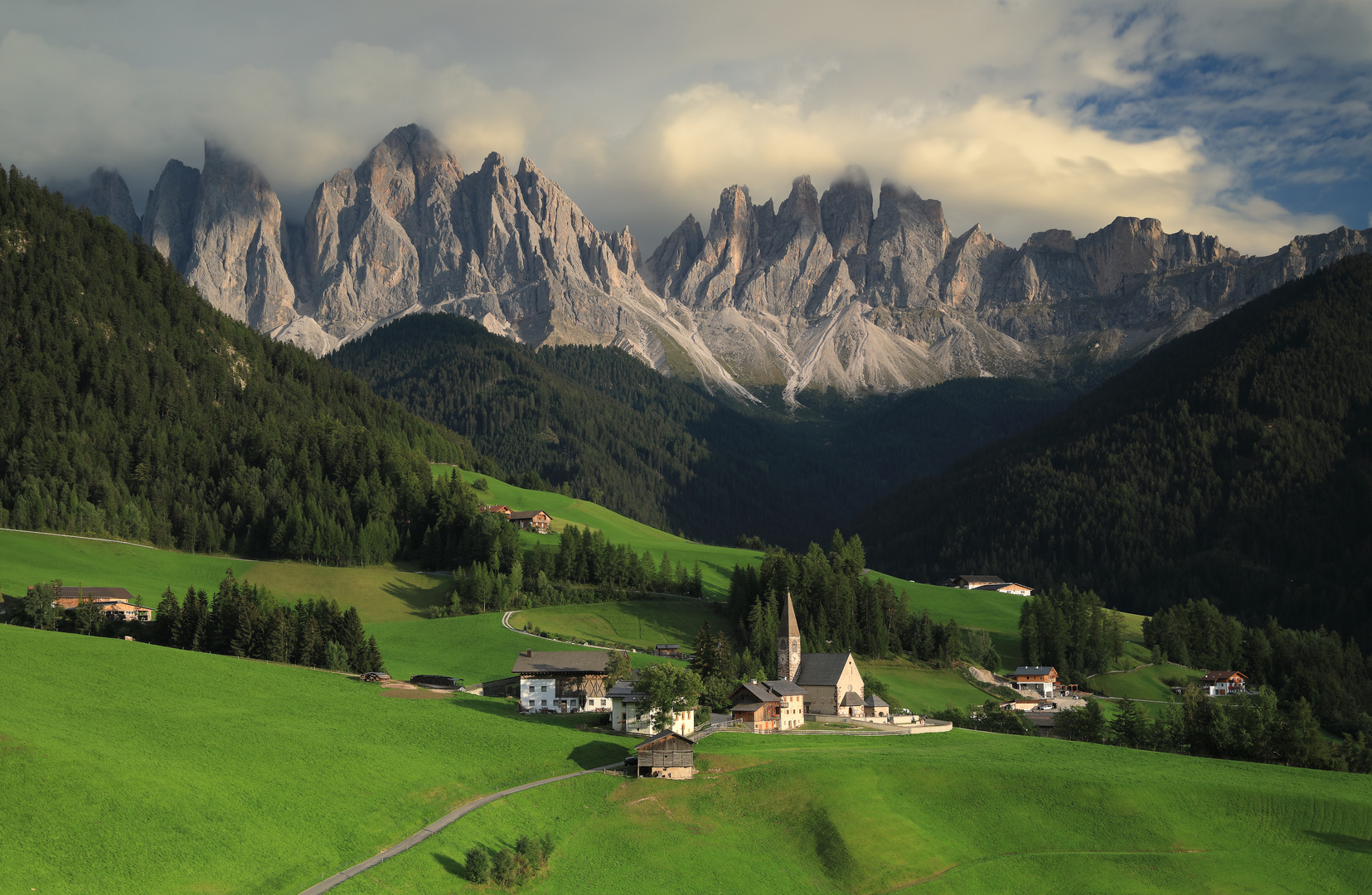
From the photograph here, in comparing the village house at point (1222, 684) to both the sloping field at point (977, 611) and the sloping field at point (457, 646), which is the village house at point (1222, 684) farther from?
the sloping field at point (457, 646)

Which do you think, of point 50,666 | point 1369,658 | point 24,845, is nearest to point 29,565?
point 50,666

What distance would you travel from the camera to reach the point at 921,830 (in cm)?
6975

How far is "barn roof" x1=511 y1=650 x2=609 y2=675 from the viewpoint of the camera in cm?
10438

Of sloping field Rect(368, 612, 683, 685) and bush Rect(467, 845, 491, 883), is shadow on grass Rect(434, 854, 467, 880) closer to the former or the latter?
bush Rect(467, 845, 491, 883)

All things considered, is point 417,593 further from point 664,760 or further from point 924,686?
point 664,760

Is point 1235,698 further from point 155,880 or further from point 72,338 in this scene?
point 72,338

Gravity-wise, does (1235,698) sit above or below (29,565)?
below

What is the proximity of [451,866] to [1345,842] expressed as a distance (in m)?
55.5

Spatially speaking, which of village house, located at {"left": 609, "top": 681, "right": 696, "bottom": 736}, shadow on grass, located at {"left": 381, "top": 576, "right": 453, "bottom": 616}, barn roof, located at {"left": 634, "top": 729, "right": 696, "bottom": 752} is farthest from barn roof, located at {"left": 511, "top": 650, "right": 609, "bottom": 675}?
shadow on grass, located at {"left": 381, "top": 576, "right": 453, "bottom": 616}

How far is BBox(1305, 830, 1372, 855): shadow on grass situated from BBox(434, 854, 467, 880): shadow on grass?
53.4 meters

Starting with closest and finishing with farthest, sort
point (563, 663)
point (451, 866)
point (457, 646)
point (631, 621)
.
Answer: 1. point (451, 866)
2. point (563, 663)
3. point (457, 646)
4. point (631, 621)

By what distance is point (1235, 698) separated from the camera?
110812 millimetres

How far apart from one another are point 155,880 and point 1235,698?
325 feet

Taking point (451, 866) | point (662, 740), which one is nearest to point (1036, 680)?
point (662, 740)
